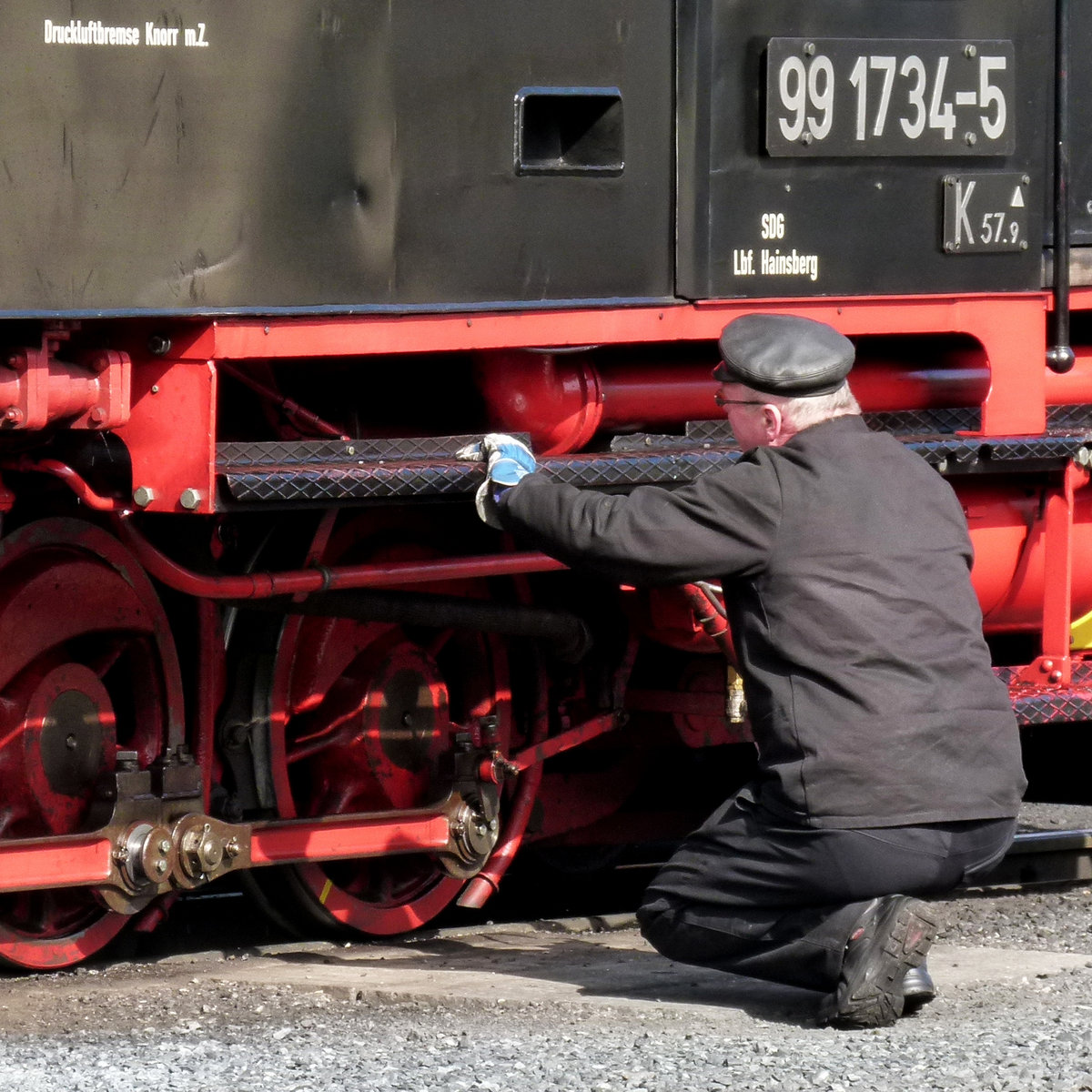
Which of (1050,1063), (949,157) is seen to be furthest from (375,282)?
(1050,1063)

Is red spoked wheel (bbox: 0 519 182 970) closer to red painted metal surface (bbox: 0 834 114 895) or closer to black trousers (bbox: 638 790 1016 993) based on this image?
red painted metal surface (bbox: 0 834 114 895)

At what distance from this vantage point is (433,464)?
14.7 ft

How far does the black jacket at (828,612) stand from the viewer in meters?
3.95

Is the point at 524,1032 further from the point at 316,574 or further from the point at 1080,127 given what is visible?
the point at 1080,127

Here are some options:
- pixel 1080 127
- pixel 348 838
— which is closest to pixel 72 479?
pixel 348 838

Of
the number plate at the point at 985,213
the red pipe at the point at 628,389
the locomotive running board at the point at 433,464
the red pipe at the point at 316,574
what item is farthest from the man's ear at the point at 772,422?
the number plate at the point at 985,213

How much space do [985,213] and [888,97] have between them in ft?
1.30

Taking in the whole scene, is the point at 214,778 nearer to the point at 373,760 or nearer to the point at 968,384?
the point at 373,760

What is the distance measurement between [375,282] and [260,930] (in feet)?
6.93

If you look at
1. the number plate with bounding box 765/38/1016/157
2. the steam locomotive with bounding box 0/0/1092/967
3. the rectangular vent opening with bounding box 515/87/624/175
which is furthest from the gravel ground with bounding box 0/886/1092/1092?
the number plate with bounding box 765/38/1016/157

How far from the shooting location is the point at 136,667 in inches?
193

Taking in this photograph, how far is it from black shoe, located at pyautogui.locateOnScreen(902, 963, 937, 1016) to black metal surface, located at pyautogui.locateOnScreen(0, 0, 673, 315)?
157 centimetres

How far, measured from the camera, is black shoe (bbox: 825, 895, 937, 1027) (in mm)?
3854

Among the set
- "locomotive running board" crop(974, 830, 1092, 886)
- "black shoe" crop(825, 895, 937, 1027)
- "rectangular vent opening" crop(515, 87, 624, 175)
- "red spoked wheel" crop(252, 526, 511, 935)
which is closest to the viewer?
"black shoe" crop(825, 895, 937, 1027)
